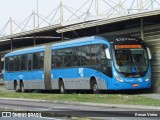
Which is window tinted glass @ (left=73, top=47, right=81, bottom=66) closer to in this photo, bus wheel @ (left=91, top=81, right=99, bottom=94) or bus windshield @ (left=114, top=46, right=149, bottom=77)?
bus wheel @ (left=91, top=81, right=99, bottom=94)

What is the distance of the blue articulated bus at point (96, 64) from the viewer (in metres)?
28.9

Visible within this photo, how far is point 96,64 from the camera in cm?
2964

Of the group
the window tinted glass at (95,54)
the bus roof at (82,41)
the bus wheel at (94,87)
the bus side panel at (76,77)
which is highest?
the bus roof at (82,41)

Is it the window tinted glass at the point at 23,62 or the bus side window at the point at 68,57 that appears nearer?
the bus side window at the point at 68,57

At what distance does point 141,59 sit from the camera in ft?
97.4

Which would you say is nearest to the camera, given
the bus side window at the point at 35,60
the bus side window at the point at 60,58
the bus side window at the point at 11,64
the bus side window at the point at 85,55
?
the bus side window at the point at 85,55

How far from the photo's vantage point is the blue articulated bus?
28.9 m

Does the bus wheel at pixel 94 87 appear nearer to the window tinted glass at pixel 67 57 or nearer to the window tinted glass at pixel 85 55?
the window tinted glass at pixel 85 55

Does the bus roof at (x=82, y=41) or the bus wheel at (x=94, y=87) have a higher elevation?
the bus roof at (x=82, y=41)

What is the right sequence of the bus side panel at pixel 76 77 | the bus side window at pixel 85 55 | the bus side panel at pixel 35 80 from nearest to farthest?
the bus side panel at pixel 76 77
the bus side window at pixel 85 55
the bus side panel at pixel 35 80

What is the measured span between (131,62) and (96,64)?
78.3 inches

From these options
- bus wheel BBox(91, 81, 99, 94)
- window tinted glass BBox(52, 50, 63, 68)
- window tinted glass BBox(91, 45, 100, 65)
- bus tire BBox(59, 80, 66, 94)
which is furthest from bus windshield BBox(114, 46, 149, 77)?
bus tire BBox(59, 80, 66, 94)

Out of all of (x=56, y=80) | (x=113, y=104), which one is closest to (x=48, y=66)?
(x=56, y=80)

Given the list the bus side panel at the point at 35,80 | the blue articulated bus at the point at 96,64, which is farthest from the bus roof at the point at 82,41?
the bus side panel at the point at 35,80
